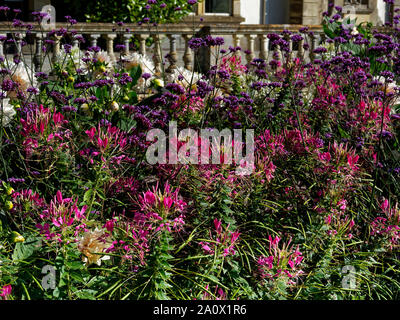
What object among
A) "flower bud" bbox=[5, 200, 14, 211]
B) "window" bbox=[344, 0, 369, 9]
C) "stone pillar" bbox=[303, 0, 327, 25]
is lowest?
"flower bud" bbox=[5, 200, 14, 211]

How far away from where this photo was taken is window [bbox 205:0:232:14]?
525 inches

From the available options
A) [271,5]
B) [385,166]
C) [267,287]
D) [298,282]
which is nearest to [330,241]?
[298,282]

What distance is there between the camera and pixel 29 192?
2.43m

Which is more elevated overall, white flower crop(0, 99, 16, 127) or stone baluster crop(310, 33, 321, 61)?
stone baluster crop(310, 33, 321, 61)

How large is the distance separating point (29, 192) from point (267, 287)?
3.49 ft

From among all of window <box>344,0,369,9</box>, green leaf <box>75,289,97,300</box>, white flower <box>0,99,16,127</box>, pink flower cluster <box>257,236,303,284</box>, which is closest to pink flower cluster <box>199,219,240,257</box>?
pink flower cluster <box>257,236,303,284</box>

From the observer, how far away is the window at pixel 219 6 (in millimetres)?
13336

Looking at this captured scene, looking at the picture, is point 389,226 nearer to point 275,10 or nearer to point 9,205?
point 9,205

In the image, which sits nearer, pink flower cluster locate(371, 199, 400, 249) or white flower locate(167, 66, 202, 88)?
pink flower cluster locate(371, 199, 400, 249)

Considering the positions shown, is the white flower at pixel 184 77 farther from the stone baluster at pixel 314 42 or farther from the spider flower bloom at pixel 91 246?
the stone baluster at pixel 314 42

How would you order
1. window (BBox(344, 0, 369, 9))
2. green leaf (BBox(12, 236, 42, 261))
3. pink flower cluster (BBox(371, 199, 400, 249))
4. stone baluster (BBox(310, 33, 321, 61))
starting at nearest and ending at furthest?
green leaf (BBox(12, 236, 42, 261))
pink flower cluster (BBox(371, 199, 400, 249))
stone baluster (BBox(310, 33, 321, 61))
window (BBox(344, 0, 369, 9))

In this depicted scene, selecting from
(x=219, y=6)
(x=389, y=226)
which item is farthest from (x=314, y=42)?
(x=389, y=226)

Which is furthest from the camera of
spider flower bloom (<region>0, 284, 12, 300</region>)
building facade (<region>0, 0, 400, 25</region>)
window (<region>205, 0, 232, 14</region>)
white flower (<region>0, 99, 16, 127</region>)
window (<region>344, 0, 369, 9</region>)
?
window (<region>344, 0, 369, 9</region>)

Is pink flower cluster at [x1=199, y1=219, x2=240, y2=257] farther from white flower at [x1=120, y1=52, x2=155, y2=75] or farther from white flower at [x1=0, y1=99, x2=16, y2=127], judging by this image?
white flower at [x1=120, y1=52, x2=155, y2=75]
